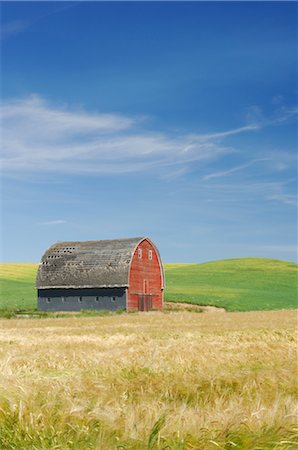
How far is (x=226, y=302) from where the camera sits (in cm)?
5962

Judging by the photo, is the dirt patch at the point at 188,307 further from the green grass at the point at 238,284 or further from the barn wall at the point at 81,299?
the barn wall at the point at 81,299

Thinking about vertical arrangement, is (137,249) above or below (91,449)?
above

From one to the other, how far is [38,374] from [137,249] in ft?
158

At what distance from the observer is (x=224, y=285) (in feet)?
255

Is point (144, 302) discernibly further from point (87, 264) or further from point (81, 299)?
point (87, 264)

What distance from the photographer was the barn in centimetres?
5472

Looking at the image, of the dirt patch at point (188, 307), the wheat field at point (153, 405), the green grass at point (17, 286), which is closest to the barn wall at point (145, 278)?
the dirt patch at point (188, 307)

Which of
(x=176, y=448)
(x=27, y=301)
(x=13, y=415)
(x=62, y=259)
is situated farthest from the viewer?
(x=27, y=301)

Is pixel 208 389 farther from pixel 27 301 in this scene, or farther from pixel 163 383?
pixel 27 301

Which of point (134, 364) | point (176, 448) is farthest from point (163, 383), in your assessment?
point (176, 448)

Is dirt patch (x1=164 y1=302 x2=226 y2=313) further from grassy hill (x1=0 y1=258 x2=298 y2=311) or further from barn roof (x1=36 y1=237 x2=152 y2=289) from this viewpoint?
barn roof (x1=36 y1=237 x2=152 y2=289)

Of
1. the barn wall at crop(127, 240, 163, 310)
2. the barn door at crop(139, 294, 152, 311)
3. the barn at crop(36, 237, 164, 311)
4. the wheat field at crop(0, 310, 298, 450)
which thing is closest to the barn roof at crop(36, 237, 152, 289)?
the barn at crop(36, 237, 164, 311)

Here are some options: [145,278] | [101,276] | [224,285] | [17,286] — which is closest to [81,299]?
[101,276]

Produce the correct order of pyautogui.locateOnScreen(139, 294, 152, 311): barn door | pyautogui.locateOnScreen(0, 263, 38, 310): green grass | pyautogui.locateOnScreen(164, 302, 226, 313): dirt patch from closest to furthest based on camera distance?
1. pyautogui.locateOnScreen(164, 302, 226, 313): dirt patch
2. pyautogui.locateOnScreen(139, 294, 152, 311): barn door
3. pyautogui.locateOnScreen(0, 263, 38, 310): green grass
